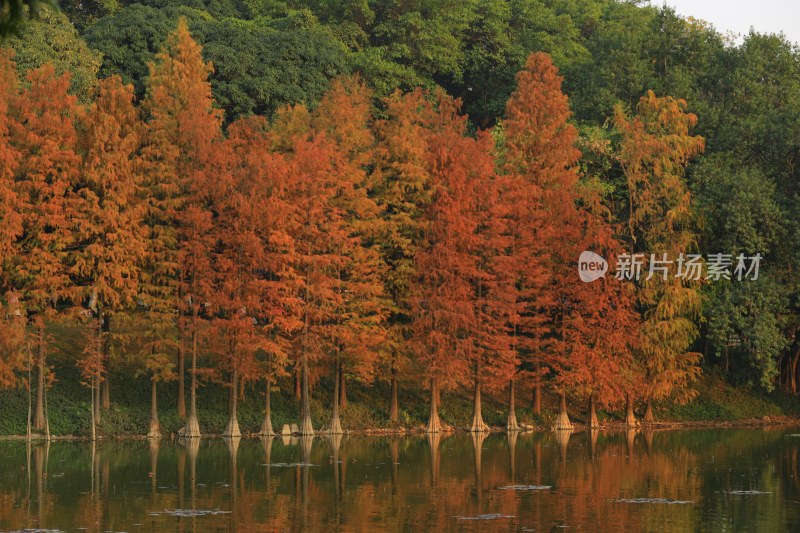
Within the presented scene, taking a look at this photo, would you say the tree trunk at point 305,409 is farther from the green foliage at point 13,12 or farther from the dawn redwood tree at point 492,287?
the green foliage at point 13,12

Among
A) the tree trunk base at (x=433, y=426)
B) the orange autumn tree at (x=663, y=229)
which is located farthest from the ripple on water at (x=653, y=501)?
the orange autumn tree at (x=663, y=229)

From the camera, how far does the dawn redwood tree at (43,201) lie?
5575 centimetres

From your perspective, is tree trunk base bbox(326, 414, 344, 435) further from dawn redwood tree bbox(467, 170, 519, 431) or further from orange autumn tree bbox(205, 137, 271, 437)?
dawn redwood tree bbox(467, 170, 519, 431)

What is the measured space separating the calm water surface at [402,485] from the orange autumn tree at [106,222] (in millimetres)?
6401

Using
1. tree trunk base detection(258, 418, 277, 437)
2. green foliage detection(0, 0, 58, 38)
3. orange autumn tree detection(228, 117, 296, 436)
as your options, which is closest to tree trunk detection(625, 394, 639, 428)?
orange autumn tree detection(228, 117, 296, 436)

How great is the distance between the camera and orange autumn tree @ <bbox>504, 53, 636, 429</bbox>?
65.4 m

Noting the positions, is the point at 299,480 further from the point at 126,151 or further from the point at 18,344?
the point at 126,151

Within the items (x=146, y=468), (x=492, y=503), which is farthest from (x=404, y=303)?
(x=492, y=503)

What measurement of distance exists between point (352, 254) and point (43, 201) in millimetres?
14796

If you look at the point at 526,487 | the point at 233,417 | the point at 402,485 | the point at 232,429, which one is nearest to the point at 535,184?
the point at 233,417

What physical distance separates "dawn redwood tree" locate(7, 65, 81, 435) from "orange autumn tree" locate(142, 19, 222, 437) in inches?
150

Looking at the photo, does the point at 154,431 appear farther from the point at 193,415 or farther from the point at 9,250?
the point at 9,250

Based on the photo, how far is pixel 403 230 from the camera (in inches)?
2522

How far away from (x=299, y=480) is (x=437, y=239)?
74.3ft
